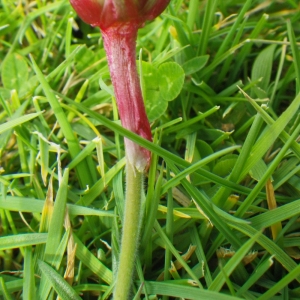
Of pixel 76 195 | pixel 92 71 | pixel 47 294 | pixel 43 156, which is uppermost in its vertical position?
pixel 92 71

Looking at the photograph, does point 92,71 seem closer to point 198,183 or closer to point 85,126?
point 85,126

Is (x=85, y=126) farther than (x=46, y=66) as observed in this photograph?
No

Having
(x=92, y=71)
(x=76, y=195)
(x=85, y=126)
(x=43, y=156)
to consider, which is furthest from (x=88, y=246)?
(x=92, y=71)

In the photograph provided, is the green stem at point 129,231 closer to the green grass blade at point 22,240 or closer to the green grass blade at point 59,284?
the green grass blade at point 59,284

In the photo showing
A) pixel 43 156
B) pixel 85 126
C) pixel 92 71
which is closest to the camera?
pixel 43 156

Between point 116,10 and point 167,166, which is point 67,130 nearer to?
point 167,166

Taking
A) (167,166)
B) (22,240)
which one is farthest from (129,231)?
(22,240)
